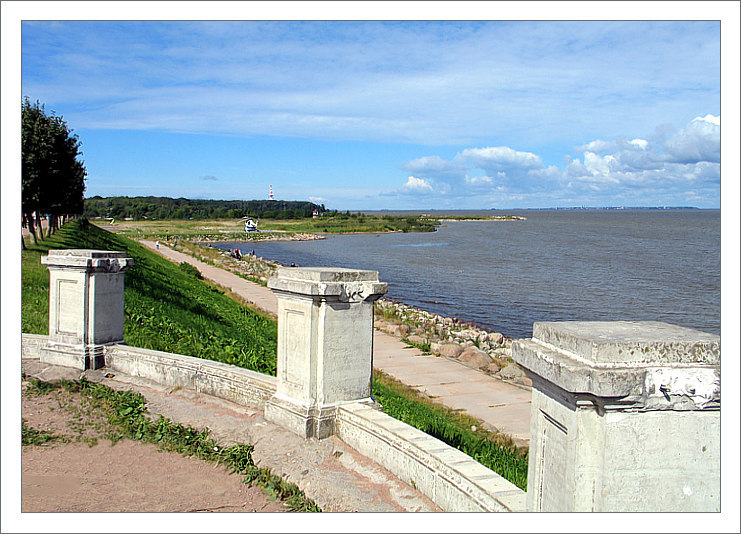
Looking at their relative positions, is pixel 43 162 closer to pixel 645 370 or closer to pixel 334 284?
pixel 334 284

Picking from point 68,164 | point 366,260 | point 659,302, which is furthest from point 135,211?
point 659,302

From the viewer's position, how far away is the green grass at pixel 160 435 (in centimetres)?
489

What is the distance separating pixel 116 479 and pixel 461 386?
7189mm

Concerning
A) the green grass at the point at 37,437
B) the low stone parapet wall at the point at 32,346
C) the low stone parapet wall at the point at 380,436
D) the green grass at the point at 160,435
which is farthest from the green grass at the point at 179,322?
the green grass at the point at 37,437

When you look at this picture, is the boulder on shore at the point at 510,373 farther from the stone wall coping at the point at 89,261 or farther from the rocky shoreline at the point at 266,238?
the rocky shoreline at the point at 266,238

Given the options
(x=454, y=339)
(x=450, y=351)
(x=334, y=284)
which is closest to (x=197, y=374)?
(x=334, y=284)

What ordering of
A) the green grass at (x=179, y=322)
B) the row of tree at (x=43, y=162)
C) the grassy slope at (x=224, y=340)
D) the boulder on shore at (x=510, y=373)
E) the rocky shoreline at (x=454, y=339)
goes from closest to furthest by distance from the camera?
the grassy slope at (x=224, y=340)
the green grass at (x=179, y=322)
the boulder on shore at (x=510, y=373)
the rocky shoreline at (x=454, y=339)
the row of tree at (x=43, y=162)

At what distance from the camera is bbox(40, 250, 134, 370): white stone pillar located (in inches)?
300

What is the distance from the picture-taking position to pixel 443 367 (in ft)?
41.9

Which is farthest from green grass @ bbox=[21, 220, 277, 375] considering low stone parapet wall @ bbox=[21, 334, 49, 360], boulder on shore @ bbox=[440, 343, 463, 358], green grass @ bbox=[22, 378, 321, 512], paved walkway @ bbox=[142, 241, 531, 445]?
boulder on shore @ bbox=[440, 343, 463, 358]

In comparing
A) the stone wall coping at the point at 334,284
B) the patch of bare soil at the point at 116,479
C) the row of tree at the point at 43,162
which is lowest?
the patch of bare soil at the point at 116,479

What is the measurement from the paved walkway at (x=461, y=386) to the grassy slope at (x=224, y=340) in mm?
388

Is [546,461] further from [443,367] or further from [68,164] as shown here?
[68,164]

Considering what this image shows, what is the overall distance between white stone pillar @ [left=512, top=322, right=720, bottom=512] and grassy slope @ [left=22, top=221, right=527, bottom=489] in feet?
9.64
